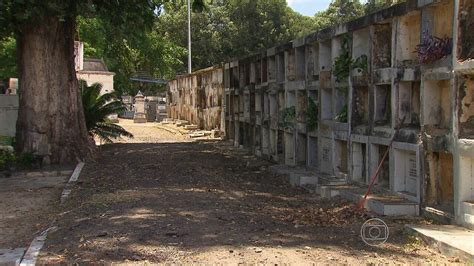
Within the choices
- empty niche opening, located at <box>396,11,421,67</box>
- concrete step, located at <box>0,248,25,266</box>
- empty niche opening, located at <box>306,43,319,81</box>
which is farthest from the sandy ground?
empty niche opening, located at <box>396,11,421,67</box>

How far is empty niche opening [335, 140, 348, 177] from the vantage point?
800cm

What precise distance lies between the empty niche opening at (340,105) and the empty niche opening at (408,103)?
1435 millimetres

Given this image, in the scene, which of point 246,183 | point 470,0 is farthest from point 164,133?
point 470,0

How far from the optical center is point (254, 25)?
39.4 m

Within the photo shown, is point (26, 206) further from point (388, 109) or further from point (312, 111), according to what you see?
point (388, 109)

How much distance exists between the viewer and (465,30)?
17.3 ft

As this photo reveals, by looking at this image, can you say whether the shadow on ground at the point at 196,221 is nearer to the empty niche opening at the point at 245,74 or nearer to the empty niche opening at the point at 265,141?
the empty niche opening at the point at 265,141

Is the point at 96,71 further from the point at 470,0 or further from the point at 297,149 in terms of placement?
the point at 470,0

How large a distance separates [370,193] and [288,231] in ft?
5.74

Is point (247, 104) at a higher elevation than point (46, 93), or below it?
below

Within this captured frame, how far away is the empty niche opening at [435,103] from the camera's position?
229 inches

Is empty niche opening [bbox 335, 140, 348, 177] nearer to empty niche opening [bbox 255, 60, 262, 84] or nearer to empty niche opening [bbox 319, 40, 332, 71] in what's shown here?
empty niche opening [bbox 319, 40, 332, 71]

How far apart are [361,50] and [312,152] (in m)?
2.23

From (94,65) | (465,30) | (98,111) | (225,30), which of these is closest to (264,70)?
(98,111)
